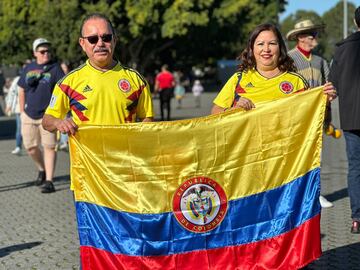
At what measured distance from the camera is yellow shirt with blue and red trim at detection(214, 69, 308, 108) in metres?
5.02

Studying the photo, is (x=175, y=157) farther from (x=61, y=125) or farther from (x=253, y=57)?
(x=253, y=57)

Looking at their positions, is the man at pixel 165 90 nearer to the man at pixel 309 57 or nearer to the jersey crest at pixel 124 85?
the man at pixel 309 57

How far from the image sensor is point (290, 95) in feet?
16.1

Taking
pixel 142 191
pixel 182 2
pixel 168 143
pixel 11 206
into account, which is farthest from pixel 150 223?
pixel 182 2

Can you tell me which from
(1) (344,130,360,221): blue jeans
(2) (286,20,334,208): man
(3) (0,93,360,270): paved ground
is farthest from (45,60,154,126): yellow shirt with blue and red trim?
(2) (286,20,334,208): man

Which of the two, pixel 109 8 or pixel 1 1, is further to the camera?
pixel 1 1

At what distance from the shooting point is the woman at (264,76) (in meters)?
5.02

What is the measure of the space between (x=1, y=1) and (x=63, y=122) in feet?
129

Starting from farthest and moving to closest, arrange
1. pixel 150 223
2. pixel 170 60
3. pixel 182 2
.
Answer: pixel 170 60
pixel 182 2
pixel 150 223

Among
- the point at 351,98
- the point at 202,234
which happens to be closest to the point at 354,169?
the point at 351,98

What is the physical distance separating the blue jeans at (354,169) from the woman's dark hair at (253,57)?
2347mm

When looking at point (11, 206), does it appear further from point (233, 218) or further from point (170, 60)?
point (170, 60)

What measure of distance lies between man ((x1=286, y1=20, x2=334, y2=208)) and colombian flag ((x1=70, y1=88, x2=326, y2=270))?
3401mm

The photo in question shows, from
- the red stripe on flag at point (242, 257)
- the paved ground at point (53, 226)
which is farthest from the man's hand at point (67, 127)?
the paved ground at point (53, 226)
